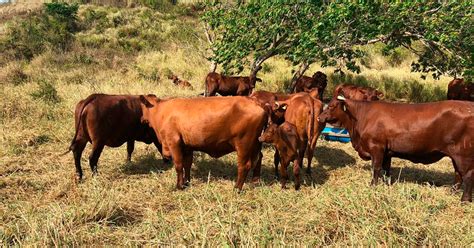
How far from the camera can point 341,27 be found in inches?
372

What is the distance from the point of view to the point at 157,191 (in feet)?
17.5

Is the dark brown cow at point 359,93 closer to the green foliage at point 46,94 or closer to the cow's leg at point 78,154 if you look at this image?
the cow's leg at point 78,154

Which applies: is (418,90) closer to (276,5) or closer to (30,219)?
(276,5)

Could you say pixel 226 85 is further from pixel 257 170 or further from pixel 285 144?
pixel 285 144

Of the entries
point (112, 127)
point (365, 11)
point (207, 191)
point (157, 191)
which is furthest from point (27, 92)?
point (365, 11)

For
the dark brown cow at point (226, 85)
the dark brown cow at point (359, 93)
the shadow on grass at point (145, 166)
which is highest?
the dark brown cow at point (359, 93)

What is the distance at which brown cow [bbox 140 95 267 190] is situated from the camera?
518 cm

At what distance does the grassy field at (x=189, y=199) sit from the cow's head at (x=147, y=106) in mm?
901

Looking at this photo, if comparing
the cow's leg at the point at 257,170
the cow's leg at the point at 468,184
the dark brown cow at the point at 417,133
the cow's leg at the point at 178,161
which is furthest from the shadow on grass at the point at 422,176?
the cow's leg at the point at 178,161

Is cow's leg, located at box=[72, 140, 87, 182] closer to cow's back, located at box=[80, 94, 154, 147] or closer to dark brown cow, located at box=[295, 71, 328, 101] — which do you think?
cow's back, located at box=[80, 94, 154, 147]

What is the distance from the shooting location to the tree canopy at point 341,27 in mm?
8695

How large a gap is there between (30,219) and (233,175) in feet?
10.6

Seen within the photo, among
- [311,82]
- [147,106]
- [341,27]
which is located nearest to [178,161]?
[147,106]

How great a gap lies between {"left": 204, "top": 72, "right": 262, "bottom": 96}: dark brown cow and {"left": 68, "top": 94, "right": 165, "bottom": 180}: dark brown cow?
208 inches
